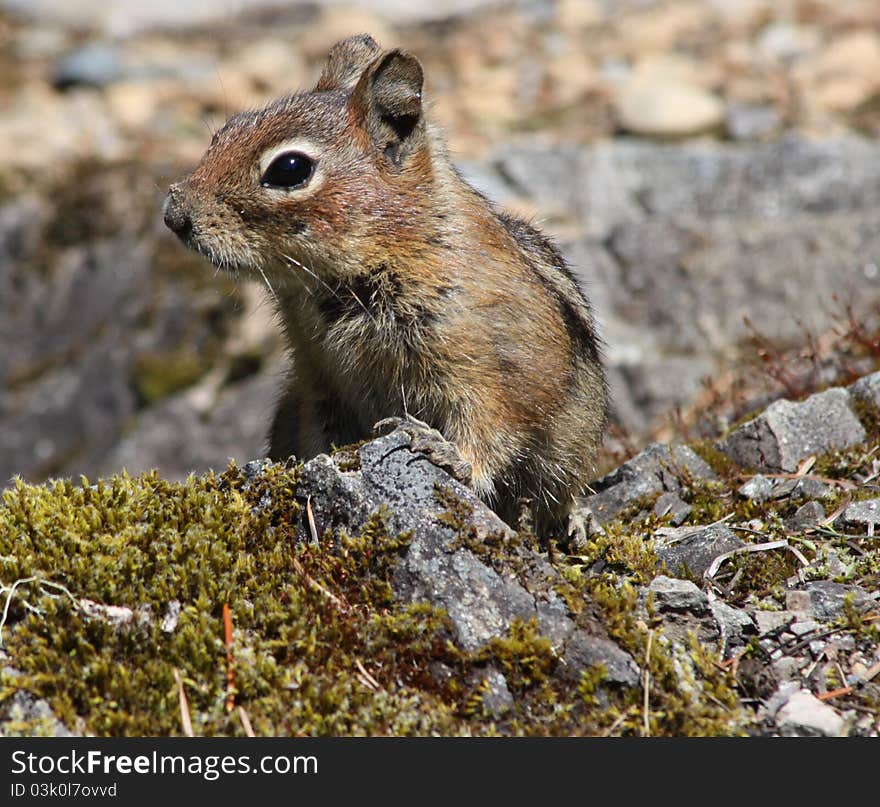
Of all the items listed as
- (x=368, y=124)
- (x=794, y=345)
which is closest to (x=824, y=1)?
(x=794, y=345)

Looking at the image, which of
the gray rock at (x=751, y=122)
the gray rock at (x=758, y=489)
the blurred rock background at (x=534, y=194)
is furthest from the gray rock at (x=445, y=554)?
the gray rock at (x=751, y=122)

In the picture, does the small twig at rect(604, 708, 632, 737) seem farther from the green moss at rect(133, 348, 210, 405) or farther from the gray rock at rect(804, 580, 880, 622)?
the green moss at rect(133, 348, 210, 405)

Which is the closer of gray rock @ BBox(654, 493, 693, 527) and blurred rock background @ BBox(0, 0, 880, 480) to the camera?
gray rock @ BBox(654, 493, 693, 527)

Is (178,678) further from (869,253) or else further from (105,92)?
(105,92)

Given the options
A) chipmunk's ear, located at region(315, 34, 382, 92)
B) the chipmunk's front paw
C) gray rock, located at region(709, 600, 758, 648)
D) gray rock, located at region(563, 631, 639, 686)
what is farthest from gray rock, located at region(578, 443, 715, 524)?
chipmunk's ear, located at region(315, 34, 382, 92)

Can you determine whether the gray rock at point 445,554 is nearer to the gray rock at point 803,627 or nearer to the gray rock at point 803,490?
the gray rock at point 803,627
